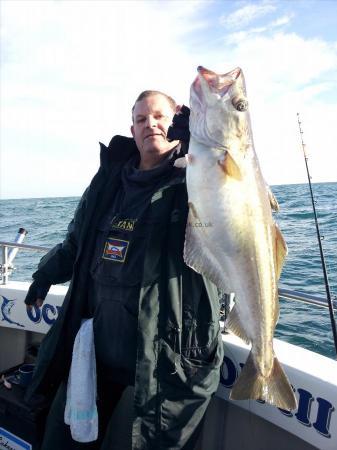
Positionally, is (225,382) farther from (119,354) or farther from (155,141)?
(155,141)

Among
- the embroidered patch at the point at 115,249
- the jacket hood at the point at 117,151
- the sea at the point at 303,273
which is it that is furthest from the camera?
the sea at the point at 303,273

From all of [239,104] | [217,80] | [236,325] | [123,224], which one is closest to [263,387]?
[236,325]

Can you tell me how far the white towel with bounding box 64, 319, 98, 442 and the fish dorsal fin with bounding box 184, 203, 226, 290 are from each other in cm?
91

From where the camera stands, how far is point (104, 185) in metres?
2.78

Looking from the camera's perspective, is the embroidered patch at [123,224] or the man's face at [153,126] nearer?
the embroidered patch at [123,224]

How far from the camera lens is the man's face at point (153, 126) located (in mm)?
2559

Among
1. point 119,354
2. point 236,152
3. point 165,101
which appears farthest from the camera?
point 165,101

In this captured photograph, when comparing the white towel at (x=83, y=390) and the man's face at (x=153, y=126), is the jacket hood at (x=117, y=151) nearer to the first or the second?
the man's face at (x=153, y=126)

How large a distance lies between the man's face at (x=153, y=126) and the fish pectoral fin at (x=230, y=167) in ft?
2.24

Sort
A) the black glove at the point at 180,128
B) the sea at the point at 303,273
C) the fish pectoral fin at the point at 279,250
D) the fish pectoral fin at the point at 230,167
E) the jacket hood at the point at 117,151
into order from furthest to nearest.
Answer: the sea at the point at 303,273 < the jacket hood at the point at 117,151 < the black glove at the point at 180,128 < the fish pectoral fin at the point at 279,250 < the fish pectoral fin at the point at 230,167

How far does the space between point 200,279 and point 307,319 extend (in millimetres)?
5890

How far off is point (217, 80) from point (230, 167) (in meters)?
0.49

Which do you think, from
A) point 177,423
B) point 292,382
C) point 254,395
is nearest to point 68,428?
point 177,423

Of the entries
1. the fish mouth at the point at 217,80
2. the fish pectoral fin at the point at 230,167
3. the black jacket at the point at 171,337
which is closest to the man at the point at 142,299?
the black jacket at the point at 171,337
